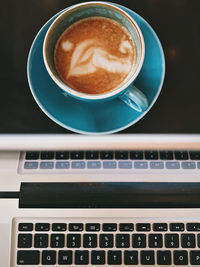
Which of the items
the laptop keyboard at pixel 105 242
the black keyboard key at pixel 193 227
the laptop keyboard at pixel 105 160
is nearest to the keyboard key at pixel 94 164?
the laptop keyboard at pixel 105 160

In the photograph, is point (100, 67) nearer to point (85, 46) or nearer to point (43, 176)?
point (85, 46)

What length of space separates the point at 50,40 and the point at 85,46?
0.23 ft

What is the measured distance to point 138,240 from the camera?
2.04 feet

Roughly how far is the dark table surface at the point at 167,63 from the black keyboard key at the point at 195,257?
24cm

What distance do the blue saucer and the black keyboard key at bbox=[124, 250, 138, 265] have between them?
0.80ft

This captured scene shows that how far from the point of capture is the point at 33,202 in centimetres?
63

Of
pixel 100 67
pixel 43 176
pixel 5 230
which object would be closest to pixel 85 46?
pixel 100 67

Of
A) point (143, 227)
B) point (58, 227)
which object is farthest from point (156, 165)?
point (58, 227)

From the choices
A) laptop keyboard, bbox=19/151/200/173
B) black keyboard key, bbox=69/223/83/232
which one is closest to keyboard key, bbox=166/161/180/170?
laptop keyboard, bbox=19/151/200/173

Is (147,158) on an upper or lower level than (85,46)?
lower

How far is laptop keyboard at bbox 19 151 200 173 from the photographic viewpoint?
2.08 feet

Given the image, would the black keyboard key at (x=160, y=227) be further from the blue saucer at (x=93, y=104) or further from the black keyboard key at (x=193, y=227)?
the blue saucer at (x=93, y=104)

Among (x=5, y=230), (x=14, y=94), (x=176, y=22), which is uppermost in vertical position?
(x=176, y=22)

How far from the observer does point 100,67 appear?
59cm
